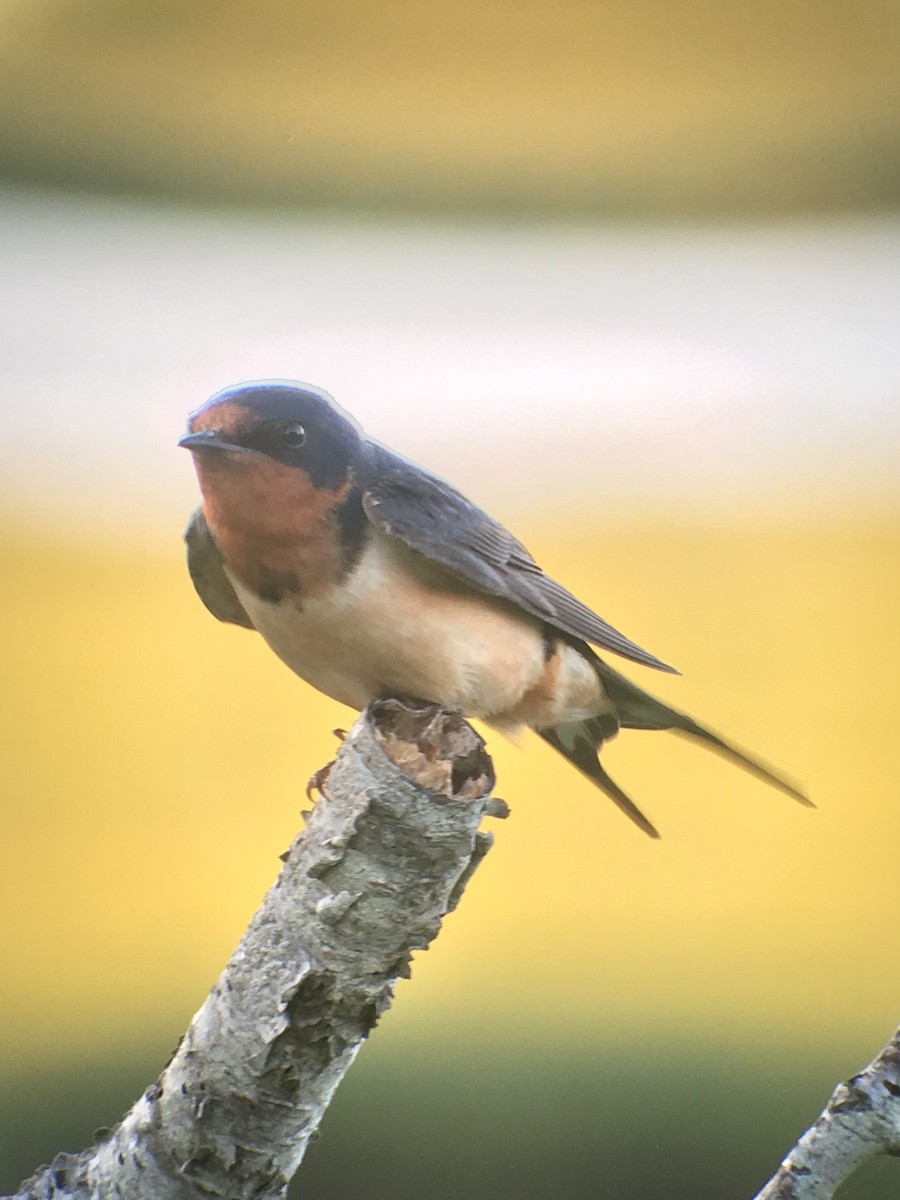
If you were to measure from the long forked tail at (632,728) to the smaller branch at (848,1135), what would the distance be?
0.34 meters

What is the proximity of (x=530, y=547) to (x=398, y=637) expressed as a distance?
277 millimetres

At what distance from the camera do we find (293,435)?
2.86 feet

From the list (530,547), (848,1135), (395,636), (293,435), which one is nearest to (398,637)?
(395,636)

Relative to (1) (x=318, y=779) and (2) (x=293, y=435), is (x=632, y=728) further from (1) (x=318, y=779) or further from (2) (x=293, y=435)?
(2) (x=293, y=435)

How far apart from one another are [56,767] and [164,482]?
0.29 meters

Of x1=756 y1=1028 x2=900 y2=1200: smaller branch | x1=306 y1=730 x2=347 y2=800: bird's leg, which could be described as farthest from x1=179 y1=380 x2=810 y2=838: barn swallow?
x1=756 y1=1028 x2=900 y2=1200: smaller branch

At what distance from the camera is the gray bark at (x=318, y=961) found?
27.6 inches

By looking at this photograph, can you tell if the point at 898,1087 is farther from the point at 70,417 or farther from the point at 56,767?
the point at 70,417

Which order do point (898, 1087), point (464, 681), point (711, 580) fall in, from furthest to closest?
point (711, 580) → point (464, 681) → point (898, 1087)

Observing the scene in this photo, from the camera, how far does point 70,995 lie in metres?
1.08

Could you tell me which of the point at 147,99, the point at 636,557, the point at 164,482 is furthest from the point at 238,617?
the point at 147,99

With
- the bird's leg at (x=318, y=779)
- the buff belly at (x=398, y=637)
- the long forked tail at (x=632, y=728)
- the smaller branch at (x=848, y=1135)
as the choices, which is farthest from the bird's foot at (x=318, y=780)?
the smaller branch at (x=848, y=1135)

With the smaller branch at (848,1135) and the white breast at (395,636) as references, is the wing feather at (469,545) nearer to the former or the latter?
the white breast at (395,636)

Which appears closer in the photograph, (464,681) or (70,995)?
(464,681)
